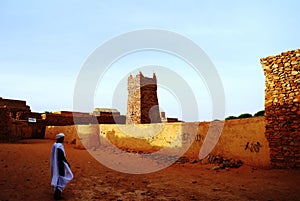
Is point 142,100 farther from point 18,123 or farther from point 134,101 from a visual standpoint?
point 18,123

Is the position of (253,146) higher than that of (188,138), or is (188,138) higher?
(188,138)

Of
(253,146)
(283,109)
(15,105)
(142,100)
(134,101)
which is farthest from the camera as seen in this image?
(15,105)

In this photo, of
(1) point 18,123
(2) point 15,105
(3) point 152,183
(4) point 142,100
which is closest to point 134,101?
(4) point 142,100

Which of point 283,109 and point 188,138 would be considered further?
point 188,138

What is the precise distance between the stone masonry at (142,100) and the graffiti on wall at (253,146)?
9320 millimetres

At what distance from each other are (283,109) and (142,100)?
409 inches

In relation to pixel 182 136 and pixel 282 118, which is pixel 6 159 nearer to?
pixel 182 136

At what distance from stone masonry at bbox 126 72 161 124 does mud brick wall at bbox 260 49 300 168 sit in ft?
32.3

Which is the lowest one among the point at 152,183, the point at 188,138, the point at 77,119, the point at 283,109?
the point at 152,183

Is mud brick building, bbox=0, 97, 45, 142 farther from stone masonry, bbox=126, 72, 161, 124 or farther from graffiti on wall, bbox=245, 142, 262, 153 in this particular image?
graffiti on wall, bbox=245, 142, 262, 153

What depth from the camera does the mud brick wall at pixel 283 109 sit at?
23.2 feet

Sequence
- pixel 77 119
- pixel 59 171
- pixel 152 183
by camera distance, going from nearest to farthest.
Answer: pixel 59 171 → pixel 152 183 → pixel 77 119

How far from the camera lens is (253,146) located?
788 centimetres

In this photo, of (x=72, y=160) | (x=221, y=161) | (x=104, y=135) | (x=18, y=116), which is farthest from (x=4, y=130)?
(x=221, y=161)
